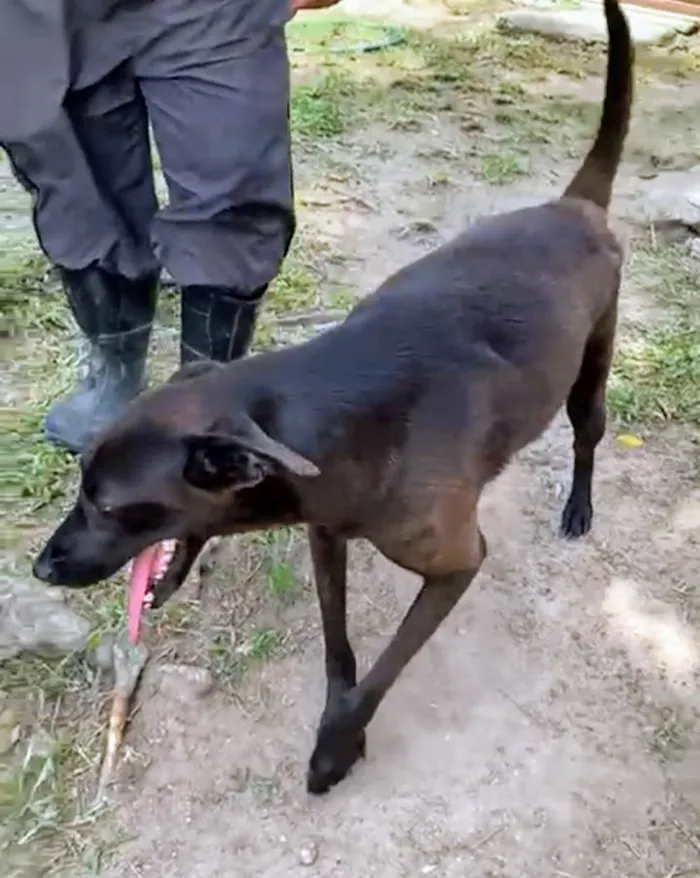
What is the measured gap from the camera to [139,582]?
275cm

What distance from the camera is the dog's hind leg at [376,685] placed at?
2.59 m

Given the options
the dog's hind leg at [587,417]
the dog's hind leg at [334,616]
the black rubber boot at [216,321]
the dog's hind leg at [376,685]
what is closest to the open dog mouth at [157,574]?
the dog's hind leg at [334,616]

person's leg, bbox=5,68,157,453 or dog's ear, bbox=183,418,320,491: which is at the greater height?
dog's ear, bbox=183,418,320,491

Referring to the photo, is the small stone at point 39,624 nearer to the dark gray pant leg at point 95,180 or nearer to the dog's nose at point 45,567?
the dog's nose at point 45,567

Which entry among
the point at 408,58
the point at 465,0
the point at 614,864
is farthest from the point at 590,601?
the point at 465,0

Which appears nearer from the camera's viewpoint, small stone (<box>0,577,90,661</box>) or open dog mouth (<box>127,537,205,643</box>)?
open dog mouth (<box>127,537,205,643</box>)

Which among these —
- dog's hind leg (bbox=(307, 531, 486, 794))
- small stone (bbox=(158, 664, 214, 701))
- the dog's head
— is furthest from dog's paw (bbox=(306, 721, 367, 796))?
the dog's head

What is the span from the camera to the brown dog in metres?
2.24

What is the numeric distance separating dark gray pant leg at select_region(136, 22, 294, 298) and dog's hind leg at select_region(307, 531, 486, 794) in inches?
36.0

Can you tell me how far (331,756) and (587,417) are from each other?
107 cm

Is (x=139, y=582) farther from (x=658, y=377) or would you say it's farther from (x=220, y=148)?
(x=658, y=377)

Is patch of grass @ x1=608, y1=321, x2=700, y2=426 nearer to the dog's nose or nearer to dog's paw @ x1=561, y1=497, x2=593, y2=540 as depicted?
dog's paw @ x1=561, y1=497, x2=593, y2=540

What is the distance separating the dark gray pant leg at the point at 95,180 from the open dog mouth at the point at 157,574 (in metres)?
0.87

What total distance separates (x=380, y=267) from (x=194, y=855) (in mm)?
2460
